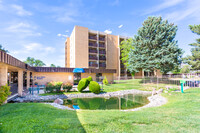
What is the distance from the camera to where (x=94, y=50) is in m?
32.9

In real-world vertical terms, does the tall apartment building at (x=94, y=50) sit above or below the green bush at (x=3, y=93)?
above

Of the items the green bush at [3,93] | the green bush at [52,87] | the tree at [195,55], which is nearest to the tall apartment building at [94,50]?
the green bush at [52,87]

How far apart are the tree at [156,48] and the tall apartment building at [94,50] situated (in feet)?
37.9

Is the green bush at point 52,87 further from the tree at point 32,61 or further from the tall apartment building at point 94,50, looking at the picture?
the tree at point 32,61

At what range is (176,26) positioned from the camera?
73.9 ft

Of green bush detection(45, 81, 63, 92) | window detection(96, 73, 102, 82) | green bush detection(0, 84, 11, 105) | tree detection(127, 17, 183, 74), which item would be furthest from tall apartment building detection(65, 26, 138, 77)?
green bush detection(0, 84, 11, 105)

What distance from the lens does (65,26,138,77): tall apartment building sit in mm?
29656

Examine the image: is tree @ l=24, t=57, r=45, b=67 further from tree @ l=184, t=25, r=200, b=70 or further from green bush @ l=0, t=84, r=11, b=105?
tree @ l=184, t=25, r=200, b=70

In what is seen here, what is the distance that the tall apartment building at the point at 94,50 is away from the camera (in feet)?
97.3

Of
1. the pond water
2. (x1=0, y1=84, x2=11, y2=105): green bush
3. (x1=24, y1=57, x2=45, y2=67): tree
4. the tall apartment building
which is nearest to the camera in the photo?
(x1=0, y1=84, x2=11, y2=105): green bush

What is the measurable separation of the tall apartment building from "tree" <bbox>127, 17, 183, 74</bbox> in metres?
11.5

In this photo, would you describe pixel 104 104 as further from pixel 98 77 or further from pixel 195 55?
pixel 195 55

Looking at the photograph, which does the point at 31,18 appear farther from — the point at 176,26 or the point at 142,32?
the point at 176,26

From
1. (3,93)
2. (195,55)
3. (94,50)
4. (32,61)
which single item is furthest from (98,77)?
(32,61)
